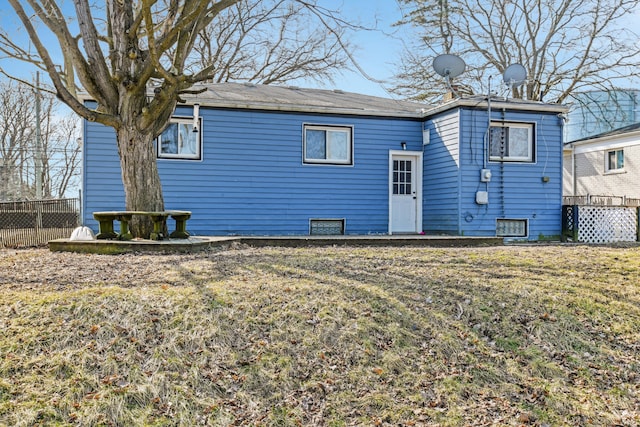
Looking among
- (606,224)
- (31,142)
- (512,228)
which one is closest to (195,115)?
(512,228)

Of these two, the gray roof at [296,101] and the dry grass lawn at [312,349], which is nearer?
the dry grass lawn at [312,349]

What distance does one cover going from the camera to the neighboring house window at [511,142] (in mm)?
11148

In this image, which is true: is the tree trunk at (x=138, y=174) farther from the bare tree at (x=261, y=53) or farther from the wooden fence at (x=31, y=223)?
the bare tree at (x=261, y=53)

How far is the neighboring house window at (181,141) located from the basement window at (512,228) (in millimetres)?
6841

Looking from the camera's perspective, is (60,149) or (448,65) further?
(60,149)

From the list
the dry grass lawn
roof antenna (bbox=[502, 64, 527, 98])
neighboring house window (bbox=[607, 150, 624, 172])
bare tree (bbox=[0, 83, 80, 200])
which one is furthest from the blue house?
bare tree (bbox=[0, 83, 80, 200])

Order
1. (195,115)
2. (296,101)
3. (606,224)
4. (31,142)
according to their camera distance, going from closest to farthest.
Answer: (195,115), (296,101), (606,224), (31,142)

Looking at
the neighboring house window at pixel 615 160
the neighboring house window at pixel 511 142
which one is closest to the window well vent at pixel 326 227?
the neighboring house window at pixel 511 142

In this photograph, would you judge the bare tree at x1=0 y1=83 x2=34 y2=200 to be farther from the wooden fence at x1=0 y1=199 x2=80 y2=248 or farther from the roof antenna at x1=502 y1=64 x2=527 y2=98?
the roof antenna at x1=502 y1=64 x2=527 y2=98

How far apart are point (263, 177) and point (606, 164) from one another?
1345 centimetres

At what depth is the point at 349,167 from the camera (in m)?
11.5

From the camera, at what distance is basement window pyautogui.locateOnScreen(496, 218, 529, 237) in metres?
11.3

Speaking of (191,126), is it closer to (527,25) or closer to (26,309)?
(26,309)

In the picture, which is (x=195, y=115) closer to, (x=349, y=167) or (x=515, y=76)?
(x=349, y=167)
